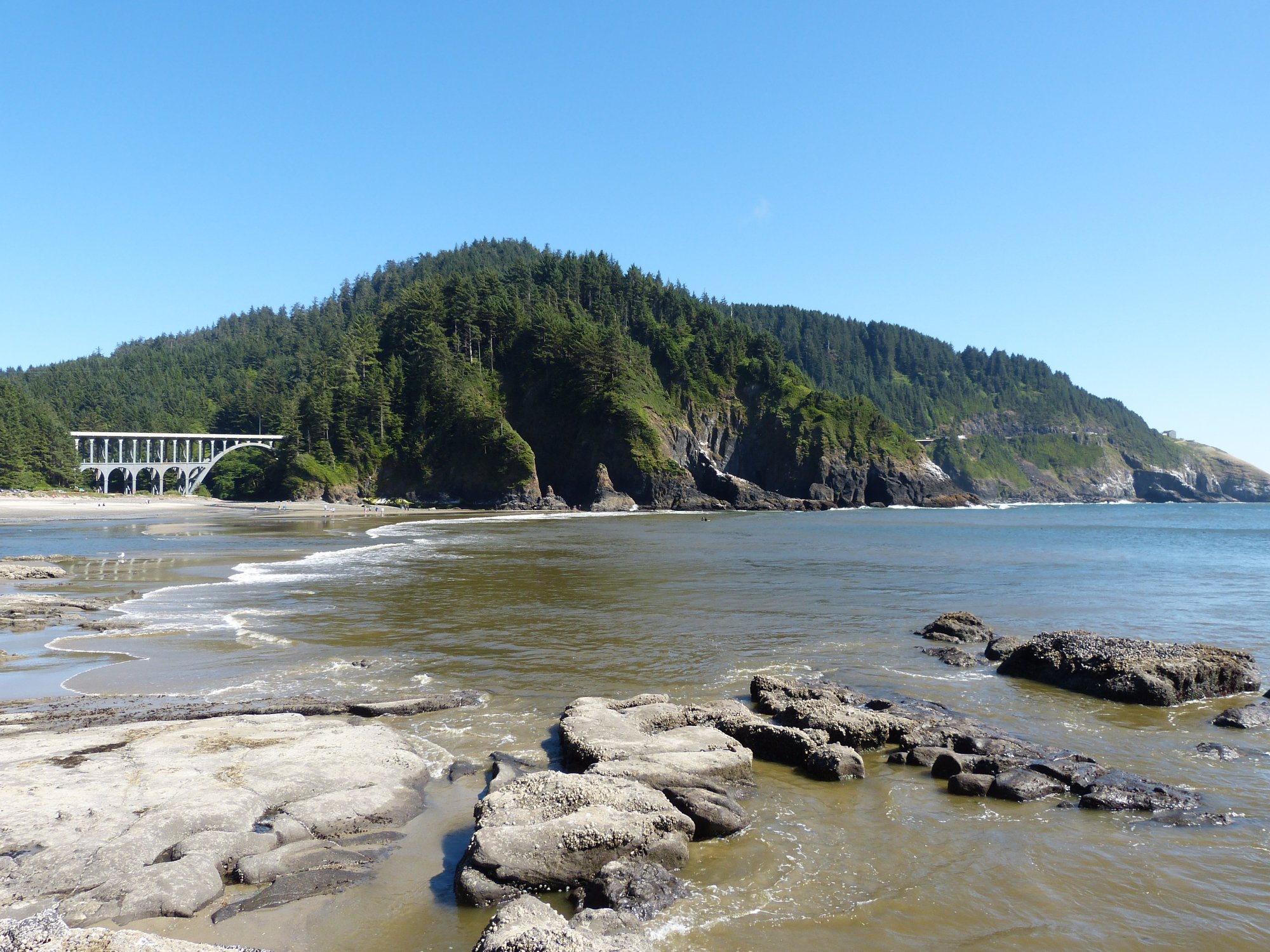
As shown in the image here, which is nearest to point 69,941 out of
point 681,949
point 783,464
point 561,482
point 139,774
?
point 681,949

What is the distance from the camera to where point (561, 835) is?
24.7ft

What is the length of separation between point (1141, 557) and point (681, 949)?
5507 cm

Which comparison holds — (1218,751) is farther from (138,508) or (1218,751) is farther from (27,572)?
(138,508)

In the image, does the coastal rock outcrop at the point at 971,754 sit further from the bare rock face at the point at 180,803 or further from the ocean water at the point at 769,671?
the bare rock face at the point at 180,803

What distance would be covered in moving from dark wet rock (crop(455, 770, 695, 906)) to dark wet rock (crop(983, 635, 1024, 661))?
13388 mm

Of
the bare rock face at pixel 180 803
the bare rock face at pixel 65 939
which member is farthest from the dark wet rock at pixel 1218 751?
the bare rock face at pixel 65 939

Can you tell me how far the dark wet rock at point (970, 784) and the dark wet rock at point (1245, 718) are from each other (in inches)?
267

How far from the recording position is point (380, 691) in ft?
47.6

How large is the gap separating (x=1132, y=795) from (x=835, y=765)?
4011 millimetres

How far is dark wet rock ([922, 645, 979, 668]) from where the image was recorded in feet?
58.9

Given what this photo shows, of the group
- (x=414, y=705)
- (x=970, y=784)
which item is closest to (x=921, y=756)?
(x=970, y=784)

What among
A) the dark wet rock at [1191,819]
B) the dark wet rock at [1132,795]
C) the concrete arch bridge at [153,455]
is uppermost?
the concrete arch bridge at [153,455]

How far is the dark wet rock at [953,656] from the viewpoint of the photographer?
1794 cm

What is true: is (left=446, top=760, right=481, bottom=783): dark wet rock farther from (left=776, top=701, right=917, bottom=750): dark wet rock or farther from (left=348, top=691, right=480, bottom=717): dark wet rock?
(left=776, top=701, right=917, bottom=750): dark wet rock
